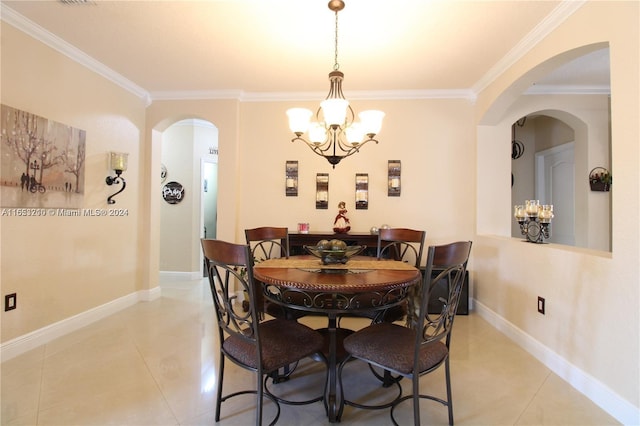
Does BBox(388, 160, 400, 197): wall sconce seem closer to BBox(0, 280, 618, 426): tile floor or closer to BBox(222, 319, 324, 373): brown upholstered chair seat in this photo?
BBox(0, 280, 618, 426): tile floor

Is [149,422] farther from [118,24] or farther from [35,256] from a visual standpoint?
[118,24]

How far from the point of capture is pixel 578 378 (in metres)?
1.97


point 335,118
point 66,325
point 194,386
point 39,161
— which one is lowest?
point 194,386

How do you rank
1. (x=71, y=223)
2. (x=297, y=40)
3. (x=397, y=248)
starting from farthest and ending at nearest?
(x=397, y=248) → (x=71, y=223) → (x=297, y=40)

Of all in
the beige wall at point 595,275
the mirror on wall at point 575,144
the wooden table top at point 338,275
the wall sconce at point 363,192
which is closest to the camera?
the wooden table top at point 338,275

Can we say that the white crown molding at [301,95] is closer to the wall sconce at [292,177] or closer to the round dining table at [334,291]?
the wall sconce at [292,177]

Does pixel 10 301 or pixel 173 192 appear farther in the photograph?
pixel 173 192

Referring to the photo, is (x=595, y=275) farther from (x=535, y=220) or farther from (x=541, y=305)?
(x=535, y=220)

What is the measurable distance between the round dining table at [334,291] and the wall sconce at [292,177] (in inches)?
76.8

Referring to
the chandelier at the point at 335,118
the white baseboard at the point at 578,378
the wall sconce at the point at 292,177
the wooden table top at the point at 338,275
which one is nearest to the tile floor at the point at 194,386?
the white baseboard at the point at 578,378

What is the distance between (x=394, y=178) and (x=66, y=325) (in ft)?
11.9

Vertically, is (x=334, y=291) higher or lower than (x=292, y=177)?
lower

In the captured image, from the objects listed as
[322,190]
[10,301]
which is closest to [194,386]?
[10,301]

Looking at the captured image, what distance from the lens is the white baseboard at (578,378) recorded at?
165 cm
